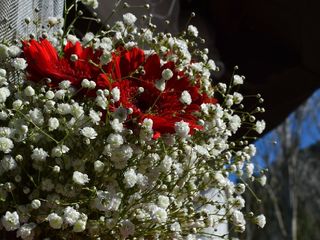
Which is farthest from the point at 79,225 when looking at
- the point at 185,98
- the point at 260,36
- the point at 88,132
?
the point at 260,36

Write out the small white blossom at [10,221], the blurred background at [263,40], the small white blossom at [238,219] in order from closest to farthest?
1. the small white blossom at [10,221]
2. the small white blossom at [238,219]
3. the blurred background at [263,40]

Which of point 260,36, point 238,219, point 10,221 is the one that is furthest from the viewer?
point 260,36

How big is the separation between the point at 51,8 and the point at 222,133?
0.38 metres

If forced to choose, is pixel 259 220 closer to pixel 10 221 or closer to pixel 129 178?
pixel 129 178

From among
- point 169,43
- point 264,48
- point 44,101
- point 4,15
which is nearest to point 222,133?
point 169,43

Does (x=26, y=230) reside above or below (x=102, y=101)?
below

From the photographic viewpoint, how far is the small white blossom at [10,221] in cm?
89

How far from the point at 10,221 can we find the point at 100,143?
16cm

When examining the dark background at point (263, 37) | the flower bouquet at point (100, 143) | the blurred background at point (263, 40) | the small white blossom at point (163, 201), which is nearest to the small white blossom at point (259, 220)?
the flower bouquet at point (100, 143)

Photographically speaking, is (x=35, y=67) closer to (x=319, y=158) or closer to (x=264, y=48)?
(x=264, y=48)

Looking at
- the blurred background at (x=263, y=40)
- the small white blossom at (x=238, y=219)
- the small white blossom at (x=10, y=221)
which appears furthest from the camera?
the blurred background at (x=263, y=40)

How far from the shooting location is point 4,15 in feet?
3.80

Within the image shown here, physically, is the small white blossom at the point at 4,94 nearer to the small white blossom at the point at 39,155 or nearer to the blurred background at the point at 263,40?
the small white blossom at the point at 39,155

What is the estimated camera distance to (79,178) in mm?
916
